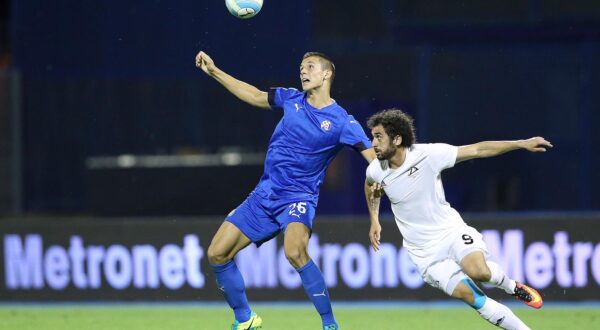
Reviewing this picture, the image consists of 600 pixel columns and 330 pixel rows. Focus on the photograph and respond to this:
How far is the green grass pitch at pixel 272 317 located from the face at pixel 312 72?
2.10m

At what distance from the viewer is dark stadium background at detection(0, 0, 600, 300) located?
43.8 feet

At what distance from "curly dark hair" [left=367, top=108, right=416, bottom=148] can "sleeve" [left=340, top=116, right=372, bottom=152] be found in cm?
31

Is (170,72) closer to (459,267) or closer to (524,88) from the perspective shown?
(524,88)

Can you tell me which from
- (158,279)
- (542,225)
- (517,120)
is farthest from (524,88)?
(158,279)

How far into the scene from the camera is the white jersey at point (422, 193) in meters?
7.82

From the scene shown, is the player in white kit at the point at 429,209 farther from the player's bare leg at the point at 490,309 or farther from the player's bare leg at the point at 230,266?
the player's bare leg at the point at 230,266

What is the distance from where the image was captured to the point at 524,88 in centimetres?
1387

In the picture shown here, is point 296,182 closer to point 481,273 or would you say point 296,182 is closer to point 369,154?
point 369,154

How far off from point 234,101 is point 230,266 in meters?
6.25

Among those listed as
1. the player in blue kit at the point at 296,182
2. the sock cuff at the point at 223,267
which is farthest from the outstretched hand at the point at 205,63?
the sock cuff at the point at 223,267

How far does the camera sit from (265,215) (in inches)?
Answer: 328

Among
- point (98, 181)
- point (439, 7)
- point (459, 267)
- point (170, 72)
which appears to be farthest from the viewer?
point (439, 7)

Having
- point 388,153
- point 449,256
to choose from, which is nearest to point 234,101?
point 388,153

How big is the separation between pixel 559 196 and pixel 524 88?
4.23ft
